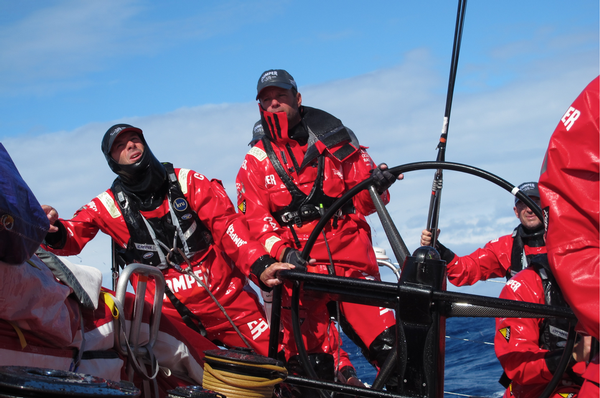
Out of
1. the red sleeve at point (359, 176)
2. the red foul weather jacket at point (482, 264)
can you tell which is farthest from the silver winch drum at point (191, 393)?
the red foul weather jacket at point (482, 264)

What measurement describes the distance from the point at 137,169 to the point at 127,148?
Answer: 191mm

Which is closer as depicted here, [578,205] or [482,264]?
[578,205]

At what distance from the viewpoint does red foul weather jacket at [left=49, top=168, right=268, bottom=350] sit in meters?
3.56

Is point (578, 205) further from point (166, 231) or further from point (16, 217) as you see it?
point (166, 231)

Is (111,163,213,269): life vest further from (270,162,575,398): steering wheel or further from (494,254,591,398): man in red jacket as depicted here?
(494,254,591,398): man in red jacket

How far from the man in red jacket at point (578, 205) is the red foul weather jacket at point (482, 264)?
341 centimetres

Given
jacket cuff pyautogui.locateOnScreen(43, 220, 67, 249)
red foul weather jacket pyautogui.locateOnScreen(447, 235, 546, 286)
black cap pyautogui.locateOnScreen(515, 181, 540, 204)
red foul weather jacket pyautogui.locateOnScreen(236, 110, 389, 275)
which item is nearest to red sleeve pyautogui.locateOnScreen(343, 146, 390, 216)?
red foul weather jacket pyautogui.locateOnScreen(236, 110, 389, 275)

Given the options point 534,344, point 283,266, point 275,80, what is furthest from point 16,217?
point 534,344

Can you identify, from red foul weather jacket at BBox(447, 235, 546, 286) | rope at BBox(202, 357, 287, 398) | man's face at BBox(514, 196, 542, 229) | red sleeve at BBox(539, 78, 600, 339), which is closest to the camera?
red sleeve at BBox(539, 78, 600, 339)

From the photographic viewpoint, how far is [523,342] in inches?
115

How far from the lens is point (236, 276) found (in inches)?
146

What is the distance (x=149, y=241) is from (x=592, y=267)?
8.42ft

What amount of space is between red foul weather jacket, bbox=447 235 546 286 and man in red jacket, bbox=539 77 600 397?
3.41 metres

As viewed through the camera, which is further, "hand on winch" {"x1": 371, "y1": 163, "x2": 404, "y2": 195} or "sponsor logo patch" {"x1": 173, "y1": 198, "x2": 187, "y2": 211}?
"sponsor logo patch" {"x1": 173, "y1": 198, "x2": 187, "y2": 211}
